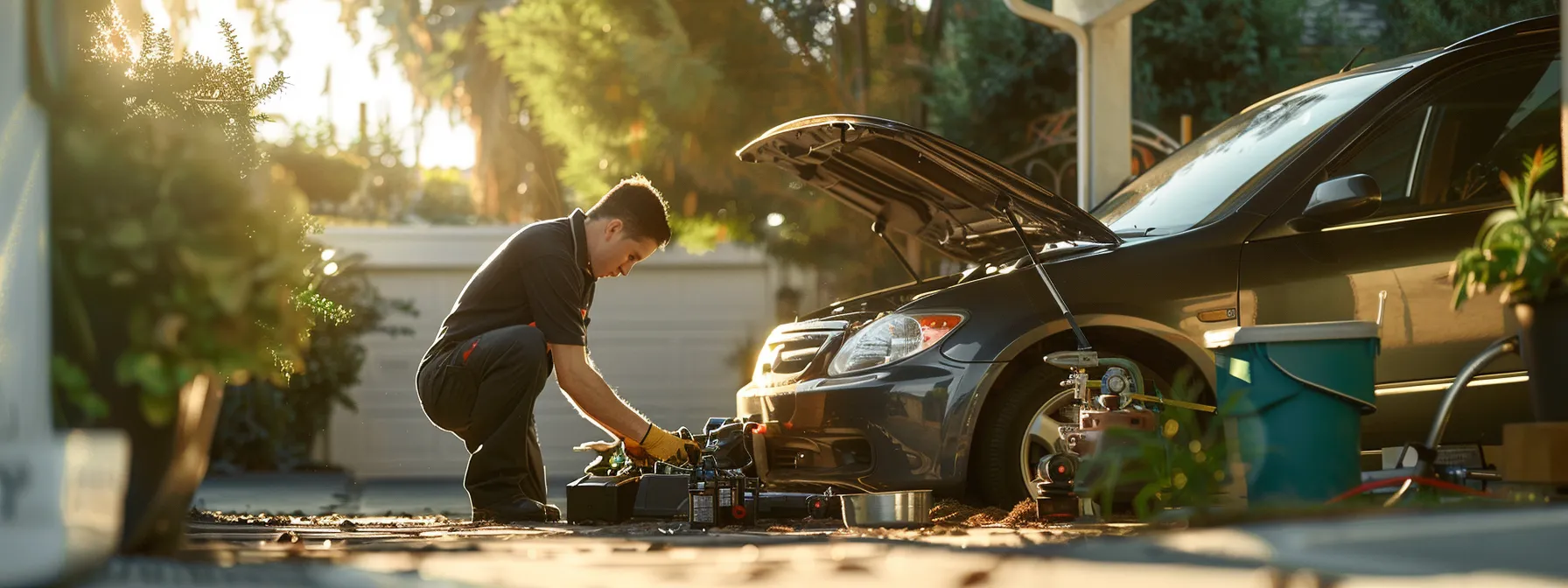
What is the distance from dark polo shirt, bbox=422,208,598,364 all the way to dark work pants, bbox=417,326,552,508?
0.12m

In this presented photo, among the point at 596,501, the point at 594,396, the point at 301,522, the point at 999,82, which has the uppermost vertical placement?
the point at 999,82

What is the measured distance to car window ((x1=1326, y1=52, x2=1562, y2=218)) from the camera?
17.5ft

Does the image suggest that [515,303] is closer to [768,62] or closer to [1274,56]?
[768,62]

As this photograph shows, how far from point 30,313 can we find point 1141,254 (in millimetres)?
3478

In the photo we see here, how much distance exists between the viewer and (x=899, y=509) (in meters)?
4.76

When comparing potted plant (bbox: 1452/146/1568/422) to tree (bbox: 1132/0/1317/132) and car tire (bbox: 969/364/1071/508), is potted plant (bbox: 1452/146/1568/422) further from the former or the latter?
tree (bbox: 1132/0/1317/132)

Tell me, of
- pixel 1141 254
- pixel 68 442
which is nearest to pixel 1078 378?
pixel 1141 254

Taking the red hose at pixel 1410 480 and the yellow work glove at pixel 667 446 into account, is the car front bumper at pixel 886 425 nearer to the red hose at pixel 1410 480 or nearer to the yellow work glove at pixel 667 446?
the yellow work glove at pixel 667 446

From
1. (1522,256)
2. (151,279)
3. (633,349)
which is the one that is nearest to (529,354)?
(151,279)

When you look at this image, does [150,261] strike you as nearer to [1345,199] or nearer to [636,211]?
[636,211]

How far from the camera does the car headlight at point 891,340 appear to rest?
17.2ft

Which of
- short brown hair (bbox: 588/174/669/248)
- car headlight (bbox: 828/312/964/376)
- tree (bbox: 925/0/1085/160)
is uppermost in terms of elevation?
tree (bbox: 925/0/1085/160)

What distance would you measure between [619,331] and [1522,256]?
11.4m

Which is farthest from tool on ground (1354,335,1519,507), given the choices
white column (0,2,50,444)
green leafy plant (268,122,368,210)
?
green leafy plant (268,122,368,210)
